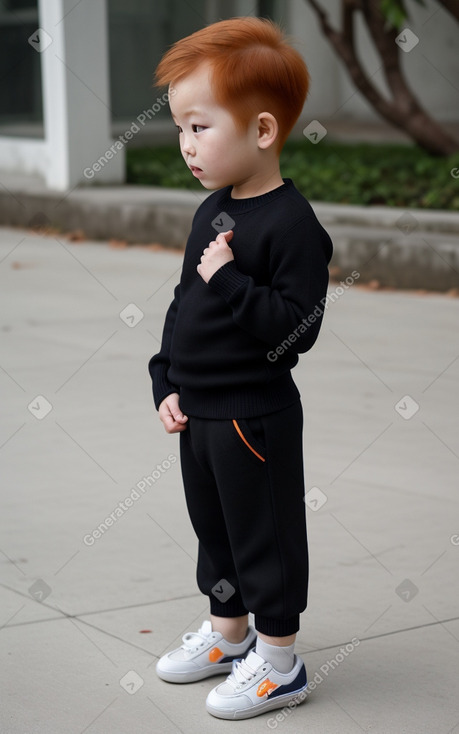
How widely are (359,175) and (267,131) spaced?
812 centimetres

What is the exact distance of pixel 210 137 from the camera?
2.33 metres

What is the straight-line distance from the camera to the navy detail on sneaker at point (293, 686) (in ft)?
8.27

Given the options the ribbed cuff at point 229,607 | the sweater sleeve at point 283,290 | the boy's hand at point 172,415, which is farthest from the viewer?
the ribbed cuff at point 229,607

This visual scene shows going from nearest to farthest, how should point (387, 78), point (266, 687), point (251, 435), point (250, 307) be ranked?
point (250, 307) → point (251, 435) → point (266, 687) → point (387, 78)

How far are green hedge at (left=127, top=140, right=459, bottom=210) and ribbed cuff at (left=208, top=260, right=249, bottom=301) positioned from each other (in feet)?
22.6

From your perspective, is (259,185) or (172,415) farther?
(172,415)

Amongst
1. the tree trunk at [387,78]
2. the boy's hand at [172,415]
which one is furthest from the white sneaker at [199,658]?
the tree trunk at [387,78]

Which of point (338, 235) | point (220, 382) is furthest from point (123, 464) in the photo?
point (338, 235)

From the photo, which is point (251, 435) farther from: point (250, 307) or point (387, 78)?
point (387, 78)

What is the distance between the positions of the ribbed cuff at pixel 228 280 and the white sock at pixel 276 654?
777 millimetres

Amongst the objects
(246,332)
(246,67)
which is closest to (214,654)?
(246,332)

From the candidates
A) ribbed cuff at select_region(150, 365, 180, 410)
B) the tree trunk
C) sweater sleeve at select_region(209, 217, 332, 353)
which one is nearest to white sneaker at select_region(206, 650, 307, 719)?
ribbed cuff at select_region(150, 365, 180, 410)

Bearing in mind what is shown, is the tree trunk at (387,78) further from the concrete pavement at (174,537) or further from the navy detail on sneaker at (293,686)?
the navy detail on sneaker at (293,686)

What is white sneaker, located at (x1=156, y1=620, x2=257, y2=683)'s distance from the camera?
8.76 feet
